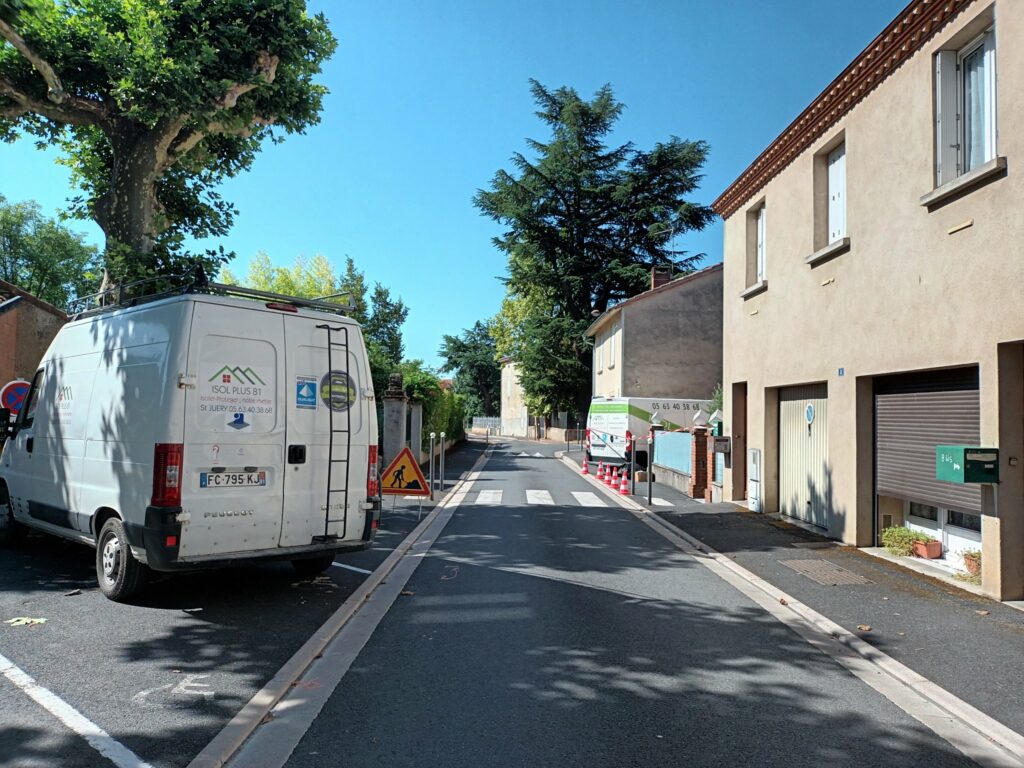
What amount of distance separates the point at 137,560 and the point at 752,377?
11.0 metres

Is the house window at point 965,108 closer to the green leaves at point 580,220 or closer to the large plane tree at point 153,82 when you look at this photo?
the large plane tree at point 153,82

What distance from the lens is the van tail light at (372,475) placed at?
716 cm

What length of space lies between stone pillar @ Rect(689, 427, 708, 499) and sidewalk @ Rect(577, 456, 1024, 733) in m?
5.31

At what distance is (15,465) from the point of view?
8625mm

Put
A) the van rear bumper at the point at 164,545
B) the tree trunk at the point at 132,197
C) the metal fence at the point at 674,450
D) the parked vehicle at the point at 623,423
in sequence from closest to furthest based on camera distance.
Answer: the van rear bumper at the point at 164,545 → the tree trunk at the point at 132,197 → the metal fence at the point at 674,450 → the parked vehicle at the point at 623,423

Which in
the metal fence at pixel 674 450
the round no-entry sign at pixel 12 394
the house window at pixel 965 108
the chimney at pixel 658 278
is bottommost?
the metal fence at pixel 674 450

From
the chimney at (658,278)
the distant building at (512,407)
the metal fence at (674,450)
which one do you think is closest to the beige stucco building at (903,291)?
the metal fence at (674,450)

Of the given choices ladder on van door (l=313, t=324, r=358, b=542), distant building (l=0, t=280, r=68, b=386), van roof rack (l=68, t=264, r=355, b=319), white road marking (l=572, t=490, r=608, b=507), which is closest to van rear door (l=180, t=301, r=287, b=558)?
van roof rack (l=68, t=264, r=355, b=319)

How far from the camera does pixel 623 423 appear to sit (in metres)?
24.0

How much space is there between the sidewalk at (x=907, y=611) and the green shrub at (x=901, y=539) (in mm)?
341

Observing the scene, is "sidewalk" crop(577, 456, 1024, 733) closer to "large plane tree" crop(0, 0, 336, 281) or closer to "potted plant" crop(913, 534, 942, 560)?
"potted plant" crop(913, 534, 942, 560)

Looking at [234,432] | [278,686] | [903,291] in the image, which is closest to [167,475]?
[234,432]

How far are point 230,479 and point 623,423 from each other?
18.9m

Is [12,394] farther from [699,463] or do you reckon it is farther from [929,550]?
[699,463]
